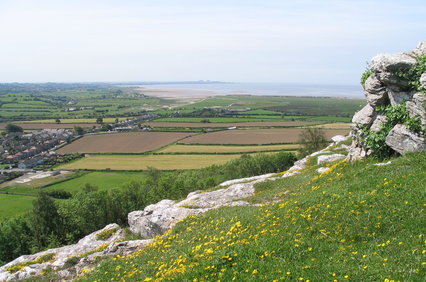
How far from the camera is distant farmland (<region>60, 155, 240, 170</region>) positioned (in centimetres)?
9596

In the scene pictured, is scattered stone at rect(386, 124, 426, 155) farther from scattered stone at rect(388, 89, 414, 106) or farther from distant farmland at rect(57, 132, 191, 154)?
distant farmland at rect(57, 132, 191, 154)

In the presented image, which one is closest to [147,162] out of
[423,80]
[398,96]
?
[398,96]

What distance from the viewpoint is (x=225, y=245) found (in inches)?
590

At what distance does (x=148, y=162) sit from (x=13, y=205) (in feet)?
132

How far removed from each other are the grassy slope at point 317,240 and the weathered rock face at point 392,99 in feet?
6.26

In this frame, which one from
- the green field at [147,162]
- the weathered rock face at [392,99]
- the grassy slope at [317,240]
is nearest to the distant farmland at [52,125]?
the green field at [147,162]

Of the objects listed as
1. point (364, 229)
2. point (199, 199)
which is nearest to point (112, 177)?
point (199, 199)

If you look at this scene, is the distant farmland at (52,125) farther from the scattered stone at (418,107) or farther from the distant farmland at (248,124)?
the scattered stone at (418,107)

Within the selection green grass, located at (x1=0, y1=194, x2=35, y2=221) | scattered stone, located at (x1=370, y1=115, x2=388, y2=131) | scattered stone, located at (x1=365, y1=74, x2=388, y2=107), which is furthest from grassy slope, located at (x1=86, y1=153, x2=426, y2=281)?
green grass, located at (x1=0, y1=194, x2=35, y2=221)

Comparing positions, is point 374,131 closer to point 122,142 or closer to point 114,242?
point 114,242

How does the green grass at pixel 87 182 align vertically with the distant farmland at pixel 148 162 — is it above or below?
below

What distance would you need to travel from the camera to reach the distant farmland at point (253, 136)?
121875mm

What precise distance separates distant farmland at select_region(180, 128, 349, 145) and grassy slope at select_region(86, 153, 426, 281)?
100 metres

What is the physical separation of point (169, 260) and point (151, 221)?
1253cm
